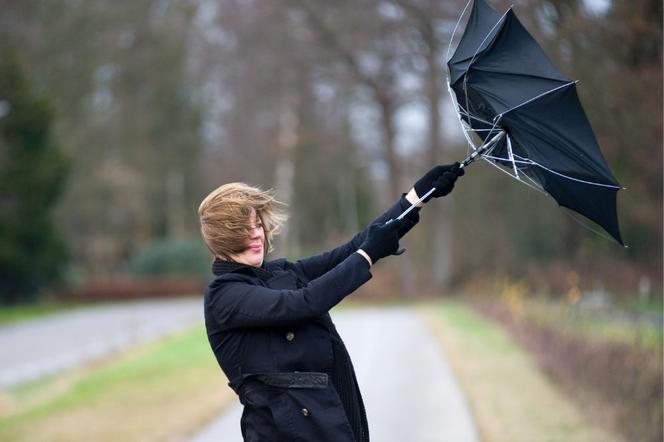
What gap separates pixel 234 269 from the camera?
394 centimetres

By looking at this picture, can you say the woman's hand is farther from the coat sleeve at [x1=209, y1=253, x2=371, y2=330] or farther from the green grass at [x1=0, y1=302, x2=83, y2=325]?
the green grass at [x1=0, y1=302, x2=83, y2=325]

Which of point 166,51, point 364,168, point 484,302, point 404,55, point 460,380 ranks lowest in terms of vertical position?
point 460,380

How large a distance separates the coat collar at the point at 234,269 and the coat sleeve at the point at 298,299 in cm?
15

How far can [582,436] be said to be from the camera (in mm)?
8602

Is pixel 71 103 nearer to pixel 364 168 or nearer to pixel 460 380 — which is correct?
pixel 364 168

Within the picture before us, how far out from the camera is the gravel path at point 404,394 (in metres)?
9.94

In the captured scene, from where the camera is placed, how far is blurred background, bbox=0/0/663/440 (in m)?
33.1

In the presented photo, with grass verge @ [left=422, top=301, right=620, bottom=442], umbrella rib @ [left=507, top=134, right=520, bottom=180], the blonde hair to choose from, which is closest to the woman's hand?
umbrella rib @ [left=507, top=134, right=520, bottom=180]

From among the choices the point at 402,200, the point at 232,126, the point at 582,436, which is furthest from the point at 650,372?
the point at 232,126

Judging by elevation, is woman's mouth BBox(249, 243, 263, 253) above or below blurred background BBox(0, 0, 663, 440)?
below

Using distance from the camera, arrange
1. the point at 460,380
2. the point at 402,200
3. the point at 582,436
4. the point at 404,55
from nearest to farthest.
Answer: the point at 402,200
the point at 582,436
the point at 460,380
the point at 404,55

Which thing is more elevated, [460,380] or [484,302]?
[484,302]

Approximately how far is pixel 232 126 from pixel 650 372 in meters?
40.4

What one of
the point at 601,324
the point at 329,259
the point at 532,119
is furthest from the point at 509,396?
the point at 532,119
